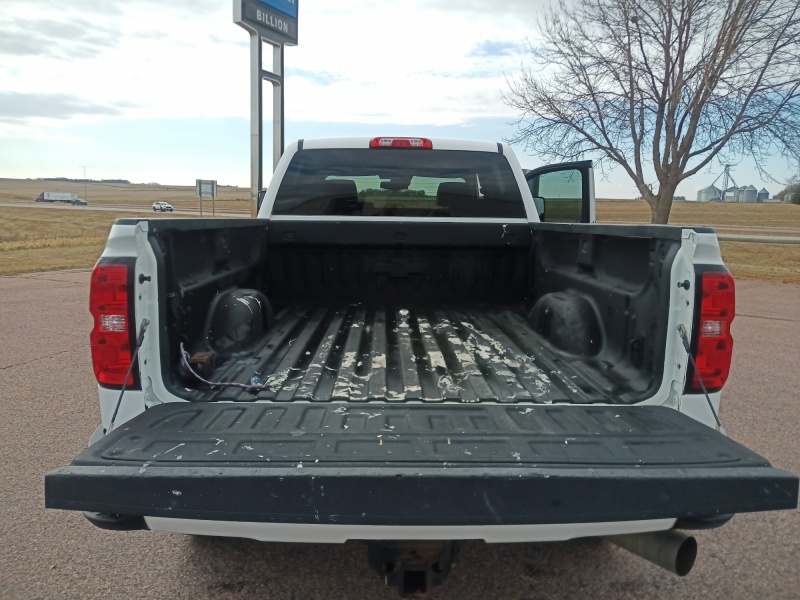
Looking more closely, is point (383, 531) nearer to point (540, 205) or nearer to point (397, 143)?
point (397, 143)

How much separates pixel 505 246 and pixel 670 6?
44.9ft

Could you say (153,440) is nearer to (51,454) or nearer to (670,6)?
(51,454)

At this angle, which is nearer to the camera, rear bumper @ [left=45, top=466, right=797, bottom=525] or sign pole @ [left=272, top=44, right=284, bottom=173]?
rear bumper @ [left=45, top=466, right=797, bottom=525]

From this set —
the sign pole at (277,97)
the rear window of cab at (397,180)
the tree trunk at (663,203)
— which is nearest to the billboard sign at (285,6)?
the sign pole at (277,97)

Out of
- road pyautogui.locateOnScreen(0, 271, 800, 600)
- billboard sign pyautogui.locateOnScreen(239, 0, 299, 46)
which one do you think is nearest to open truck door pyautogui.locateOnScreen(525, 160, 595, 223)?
road pyautogui.locateOnScreen(0, 271, 800, 600)

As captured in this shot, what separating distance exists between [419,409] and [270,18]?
12.3 m

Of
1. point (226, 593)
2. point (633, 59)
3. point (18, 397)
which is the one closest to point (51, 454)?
point (18, 397)

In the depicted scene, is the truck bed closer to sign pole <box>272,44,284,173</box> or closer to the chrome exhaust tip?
the chrome exhaust tip

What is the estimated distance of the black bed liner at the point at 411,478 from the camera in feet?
6.24

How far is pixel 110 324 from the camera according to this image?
7.86 ft

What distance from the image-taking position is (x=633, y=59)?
53.0ft

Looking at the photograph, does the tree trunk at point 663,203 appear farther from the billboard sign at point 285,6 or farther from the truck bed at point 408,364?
the truck bed at point 408,364

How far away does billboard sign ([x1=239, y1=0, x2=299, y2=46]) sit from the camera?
40.0ft

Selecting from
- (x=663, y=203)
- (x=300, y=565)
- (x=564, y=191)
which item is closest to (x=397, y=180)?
(x=564, y=191)
